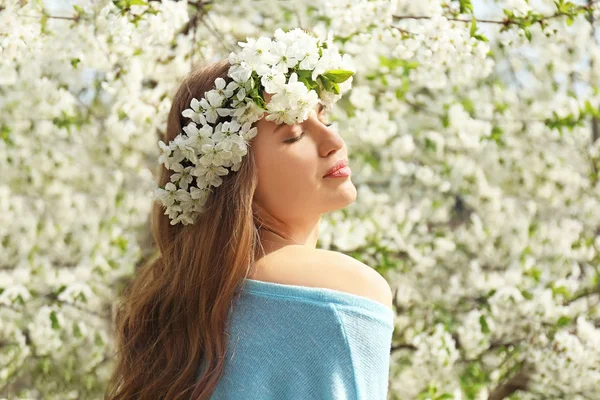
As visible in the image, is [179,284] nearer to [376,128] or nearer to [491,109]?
[376,128]

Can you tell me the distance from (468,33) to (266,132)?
1.31 metres

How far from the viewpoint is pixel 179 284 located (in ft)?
6.30

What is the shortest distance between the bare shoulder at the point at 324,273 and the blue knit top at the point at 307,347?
0.8 inches

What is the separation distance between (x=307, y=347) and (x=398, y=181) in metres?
3.80

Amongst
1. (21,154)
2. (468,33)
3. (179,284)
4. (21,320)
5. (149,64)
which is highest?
(179,284)

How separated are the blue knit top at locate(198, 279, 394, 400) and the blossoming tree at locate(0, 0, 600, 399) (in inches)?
60.5

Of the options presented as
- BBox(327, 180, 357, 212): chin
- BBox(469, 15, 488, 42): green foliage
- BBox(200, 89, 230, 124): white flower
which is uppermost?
BBox(200, 89, 230, 124): white flower

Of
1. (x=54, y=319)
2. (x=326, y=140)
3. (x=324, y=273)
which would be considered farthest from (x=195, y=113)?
(x=54, y=319)

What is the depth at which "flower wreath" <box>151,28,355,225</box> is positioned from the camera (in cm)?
188

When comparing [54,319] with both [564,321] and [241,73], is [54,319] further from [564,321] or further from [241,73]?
[241,73]

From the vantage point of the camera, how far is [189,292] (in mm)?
1864

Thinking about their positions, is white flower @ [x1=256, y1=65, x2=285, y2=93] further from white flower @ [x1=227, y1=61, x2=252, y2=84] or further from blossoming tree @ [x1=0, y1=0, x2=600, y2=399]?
blossoming tree @ [x1=0, y1=0, x2=600, y2=399]

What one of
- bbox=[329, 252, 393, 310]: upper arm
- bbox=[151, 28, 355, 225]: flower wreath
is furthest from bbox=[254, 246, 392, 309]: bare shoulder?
bbox=[151, 28, 355, 225]: flower wreath

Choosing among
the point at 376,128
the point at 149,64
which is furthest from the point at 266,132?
the point at 376,128
